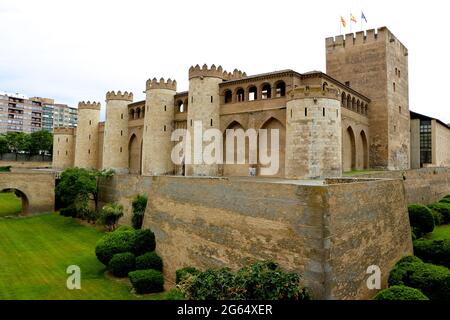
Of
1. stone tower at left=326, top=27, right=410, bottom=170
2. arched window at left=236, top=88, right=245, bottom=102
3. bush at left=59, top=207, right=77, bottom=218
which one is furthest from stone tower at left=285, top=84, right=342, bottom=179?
bush at left=59, top=207, right=77, bottom=218

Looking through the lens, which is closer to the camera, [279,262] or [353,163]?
[279,262]

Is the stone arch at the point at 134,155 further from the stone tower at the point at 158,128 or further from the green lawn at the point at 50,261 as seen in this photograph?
the green lawn at the point at 50,261

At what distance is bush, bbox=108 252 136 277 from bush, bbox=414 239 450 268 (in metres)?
13.7

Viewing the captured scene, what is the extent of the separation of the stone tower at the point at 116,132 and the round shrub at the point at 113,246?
18937mm

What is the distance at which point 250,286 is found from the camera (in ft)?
34.7

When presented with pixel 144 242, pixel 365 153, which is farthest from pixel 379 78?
pixel 144 242

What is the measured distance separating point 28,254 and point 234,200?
1352cm

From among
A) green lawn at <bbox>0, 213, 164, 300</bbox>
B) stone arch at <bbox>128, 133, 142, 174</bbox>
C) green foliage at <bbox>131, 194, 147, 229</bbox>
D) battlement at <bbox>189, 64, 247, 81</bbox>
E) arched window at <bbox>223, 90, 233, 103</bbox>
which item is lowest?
green lawn at <bbox>0, 213, 164, 300</bbox>

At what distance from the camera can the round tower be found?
46.0m

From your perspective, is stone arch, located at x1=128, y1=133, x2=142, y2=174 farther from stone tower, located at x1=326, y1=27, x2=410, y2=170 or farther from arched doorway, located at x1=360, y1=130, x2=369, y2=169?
arched doorway, located at x1=360, y1=130, x2=369, y2=169

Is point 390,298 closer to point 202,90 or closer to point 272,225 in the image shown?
point 272,225

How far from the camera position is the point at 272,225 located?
1230 centimetres

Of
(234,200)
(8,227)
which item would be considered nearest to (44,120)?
(8,227)
